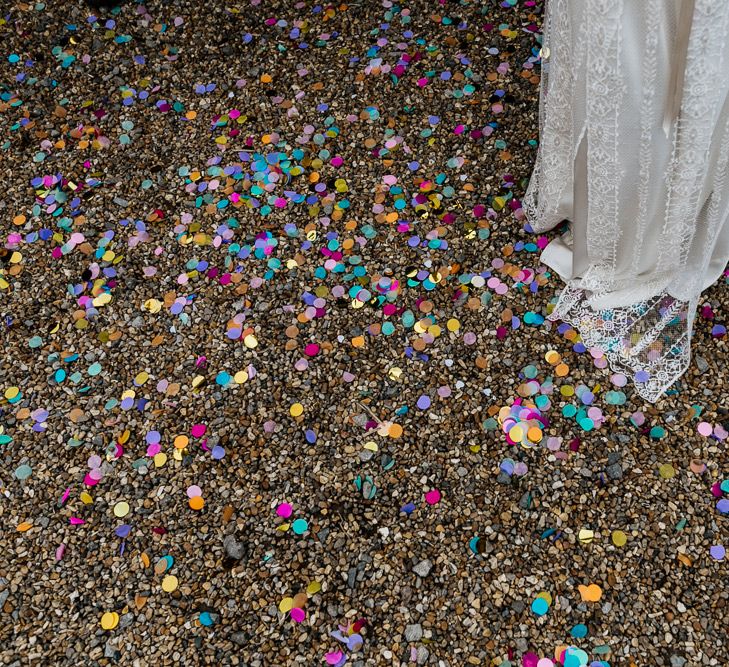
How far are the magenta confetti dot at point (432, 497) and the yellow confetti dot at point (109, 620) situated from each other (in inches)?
37.3

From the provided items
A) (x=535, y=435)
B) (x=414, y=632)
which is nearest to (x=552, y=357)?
(x=535, y=435)

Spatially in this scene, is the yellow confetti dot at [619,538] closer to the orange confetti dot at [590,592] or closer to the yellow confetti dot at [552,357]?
the orange confetti dot at [590,592]

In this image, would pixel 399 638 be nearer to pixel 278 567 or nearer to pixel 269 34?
pixel 278 567

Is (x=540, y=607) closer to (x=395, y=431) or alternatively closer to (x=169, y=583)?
(x=395, y=431)

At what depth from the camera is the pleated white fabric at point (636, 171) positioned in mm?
1654

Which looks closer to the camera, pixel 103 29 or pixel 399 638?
pixel 399 638

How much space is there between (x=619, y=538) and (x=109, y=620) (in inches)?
57.3

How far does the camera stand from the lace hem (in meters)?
2.18

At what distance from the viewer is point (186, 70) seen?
3307mm

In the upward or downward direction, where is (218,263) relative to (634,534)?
upward

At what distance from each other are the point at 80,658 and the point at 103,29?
9.73ft

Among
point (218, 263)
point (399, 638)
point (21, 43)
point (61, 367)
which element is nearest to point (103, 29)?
point (21, 43)

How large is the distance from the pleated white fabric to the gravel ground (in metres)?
0.12

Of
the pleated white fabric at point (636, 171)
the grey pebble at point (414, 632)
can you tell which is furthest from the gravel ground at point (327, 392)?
the pleated white fabric at point (636, 171)
